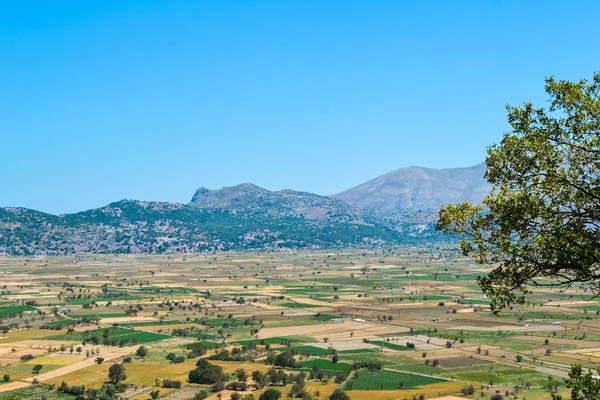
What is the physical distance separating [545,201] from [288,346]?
80.7 metres

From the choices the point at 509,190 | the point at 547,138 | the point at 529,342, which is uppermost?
the point at 547,138

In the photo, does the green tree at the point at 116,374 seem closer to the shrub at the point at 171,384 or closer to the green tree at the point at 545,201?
the shrub at the point at 171,384

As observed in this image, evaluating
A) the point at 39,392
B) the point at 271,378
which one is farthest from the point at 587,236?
the point at 39,392

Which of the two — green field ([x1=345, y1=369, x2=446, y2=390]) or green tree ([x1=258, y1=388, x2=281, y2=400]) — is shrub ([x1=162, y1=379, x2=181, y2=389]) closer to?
green tree ([x1=258, y1=388, x2=281, y2=400])

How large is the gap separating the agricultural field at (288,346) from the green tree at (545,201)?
43954 millimetres

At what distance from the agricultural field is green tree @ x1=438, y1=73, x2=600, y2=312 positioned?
1730 inches

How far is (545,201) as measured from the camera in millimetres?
19500

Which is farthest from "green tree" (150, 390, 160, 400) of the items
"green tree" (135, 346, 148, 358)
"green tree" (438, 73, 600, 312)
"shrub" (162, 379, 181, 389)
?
"green tree" (438, 73, 600, 312)

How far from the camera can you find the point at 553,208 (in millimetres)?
19422

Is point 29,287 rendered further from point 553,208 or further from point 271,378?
point 553,208

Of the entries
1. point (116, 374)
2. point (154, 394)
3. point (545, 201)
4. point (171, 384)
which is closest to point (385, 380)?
point (171, 384)

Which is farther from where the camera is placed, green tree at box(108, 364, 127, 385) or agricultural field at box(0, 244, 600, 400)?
green tree at box(108, 364, 127, 385)

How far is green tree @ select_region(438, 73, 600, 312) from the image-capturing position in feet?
59.8

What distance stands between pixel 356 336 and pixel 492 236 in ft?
296
